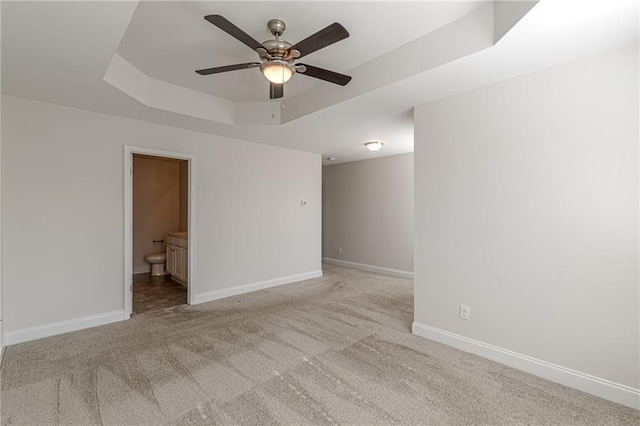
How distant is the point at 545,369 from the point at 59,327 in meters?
4.43

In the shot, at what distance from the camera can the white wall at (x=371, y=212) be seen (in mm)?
5680

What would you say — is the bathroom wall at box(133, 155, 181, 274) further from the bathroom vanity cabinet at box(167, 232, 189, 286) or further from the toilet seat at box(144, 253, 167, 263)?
the bathroom vanity cabinet at box(167, 232, 189, 286)

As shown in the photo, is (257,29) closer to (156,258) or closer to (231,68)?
(231,68)

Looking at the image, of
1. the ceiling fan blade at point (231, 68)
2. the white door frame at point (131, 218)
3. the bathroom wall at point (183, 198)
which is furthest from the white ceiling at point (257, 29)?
the bathroom wall at point (183, 198)

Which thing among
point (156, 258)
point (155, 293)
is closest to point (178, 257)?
point (155, 293)

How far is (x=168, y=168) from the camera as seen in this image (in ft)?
21.0

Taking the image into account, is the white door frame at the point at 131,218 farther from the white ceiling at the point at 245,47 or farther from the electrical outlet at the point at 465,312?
the electrical outlet at the point at 465,312

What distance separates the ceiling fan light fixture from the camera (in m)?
2.12

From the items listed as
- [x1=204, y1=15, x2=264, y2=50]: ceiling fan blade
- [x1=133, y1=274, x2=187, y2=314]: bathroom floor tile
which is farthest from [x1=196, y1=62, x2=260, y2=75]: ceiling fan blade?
[x1=133, y1=274, x2=187, y2=314]: bathroom floor tile

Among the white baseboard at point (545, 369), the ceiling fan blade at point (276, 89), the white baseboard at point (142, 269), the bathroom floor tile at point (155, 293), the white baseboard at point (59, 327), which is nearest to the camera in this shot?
the white baseboard at point (545, 369)

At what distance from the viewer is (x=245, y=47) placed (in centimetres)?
245

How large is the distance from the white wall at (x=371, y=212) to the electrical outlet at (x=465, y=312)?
282 centimetres

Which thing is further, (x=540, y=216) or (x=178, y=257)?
(x=178, y=257)

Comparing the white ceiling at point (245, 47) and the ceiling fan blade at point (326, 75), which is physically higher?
the white ceiling at point (245, 47)
